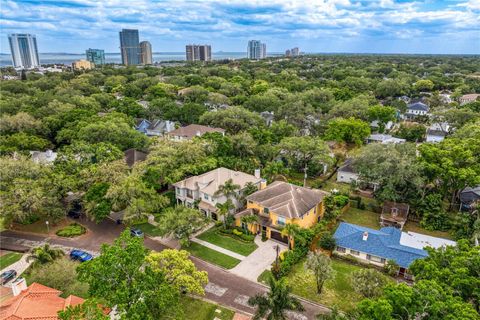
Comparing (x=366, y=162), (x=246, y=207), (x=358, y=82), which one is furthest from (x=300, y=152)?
(x=358, y=82)

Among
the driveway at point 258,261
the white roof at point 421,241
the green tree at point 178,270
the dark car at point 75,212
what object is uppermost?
the green tree at point 178,270

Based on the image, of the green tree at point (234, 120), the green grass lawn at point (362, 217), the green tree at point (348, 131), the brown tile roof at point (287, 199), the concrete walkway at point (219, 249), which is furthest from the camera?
the green tree at point (234, 120)

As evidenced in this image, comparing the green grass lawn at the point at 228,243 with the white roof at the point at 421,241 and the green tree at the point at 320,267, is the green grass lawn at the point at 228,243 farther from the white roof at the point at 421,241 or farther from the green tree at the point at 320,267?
the white roof at the point at 421,241

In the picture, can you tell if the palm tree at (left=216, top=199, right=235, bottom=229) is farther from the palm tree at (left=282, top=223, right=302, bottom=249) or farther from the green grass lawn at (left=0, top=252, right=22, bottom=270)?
the green grass lawn at (left=0, top=252, right=22, bottom=270)

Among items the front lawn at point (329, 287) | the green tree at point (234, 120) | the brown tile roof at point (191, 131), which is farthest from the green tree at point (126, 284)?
the green tree at point (234, 120)

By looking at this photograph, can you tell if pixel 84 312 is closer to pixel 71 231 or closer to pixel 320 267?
pixel 320 267

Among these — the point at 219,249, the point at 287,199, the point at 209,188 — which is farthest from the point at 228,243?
the point at 287,199

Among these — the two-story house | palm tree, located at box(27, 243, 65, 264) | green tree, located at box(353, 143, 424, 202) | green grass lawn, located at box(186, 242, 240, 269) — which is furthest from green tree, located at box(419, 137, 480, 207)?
palm tree, located at box(27, 243, 65, 264)

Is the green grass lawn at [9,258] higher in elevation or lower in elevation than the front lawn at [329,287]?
higher
